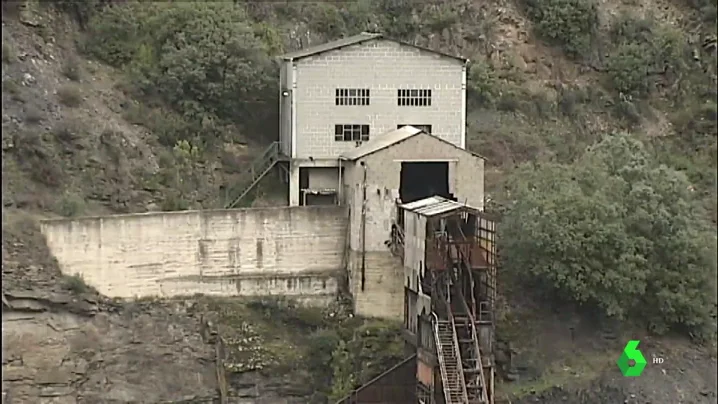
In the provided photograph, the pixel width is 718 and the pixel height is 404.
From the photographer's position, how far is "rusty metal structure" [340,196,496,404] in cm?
3425

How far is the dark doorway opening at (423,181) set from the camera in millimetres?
39375

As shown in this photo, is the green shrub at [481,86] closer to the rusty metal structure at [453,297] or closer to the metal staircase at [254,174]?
the metal staircase at [254,174]

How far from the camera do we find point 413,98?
137 ft

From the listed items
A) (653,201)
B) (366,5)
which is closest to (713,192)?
(653,201)

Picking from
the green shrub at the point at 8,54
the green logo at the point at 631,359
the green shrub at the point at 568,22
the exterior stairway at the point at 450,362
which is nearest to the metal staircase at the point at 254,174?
the green shrub at the point at 8,54

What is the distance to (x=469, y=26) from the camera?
179ft

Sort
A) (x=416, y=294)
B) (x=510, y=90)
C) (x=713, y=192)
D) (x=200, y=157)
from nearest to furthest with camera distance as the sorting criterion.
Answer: (x=416, y=294) < (x=200, y=157) < (x=713, y=192) < (x=510, y=90)

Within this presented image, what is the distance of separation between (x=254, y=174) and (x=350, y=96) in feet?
15.6

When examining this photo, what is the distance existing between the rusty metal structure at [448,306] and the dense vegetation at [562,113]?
473 cm

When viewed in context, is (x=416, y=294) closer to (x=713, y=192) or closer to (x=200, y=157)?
(x=200, y=157)

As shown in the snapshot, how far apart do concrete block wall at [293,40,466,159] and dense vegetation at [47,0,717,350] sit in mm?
3882

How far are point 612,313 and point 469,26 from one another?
18999 mm

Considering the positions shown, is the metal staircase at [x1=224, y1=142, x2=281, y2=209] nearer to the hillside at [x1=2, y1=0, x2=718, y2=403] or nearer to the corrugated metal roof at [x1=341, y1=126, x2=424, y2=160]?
the hillside at [x1=2, y1=0, x2=718, y2=403]

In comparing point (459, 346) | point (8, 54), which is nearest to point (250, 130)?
point (8, 54)
